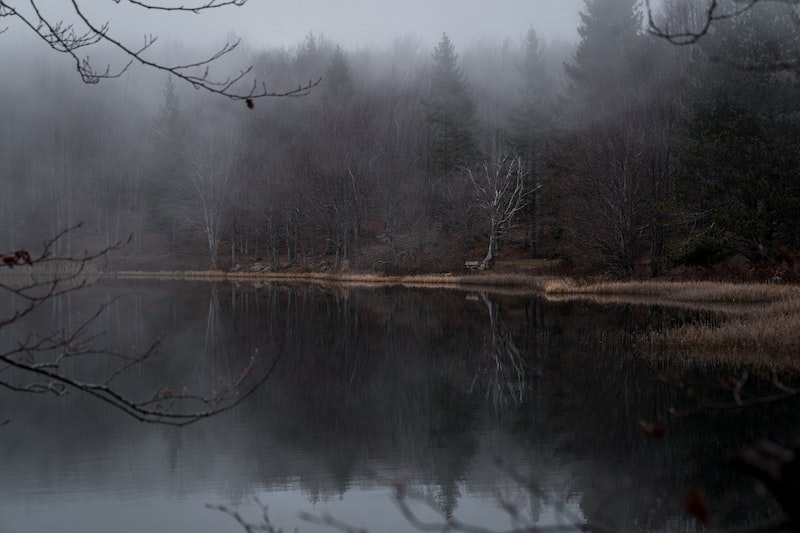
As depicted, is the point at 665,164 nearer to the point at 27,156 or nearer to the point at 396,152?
the point at 396,152

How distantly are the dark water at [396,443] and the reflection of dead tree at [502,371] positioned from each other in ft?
0.28

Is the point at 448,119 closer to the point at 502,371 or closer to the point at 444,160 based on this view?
the point at 444,160

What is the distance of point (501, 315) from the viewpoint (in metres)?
23.6

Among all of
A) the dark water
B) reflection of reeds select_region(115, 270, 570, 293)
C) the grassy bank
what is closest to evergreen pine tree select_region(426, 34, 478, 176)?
reflection of reeds select_region(115, 270, 570, 293)

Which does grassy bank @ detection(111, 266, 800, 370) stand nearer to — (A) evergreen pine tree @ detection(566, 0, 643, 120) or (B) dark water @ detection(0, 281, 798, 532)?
(B) dark water @ detection(0, 281, 798, 532)

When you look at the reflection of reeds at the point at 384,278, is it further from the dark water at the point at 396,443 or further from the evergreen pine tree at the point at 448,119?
the dark water at the point at 396,443

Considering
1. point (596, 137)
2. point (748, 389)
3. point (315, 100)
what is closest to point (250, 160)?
point (315, 100)

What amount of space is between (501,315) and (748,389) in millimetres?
11945

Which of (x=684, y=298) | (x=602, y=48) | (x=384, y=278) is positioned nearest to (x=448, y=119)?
(x=602, y=48)

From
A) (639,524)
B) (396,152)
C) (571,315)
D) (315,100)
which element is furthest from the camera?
(315,100)

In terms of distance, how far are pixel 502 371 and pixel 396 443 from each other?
552 cm

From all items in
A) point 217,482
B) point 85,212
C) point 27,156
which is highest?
point 27,156

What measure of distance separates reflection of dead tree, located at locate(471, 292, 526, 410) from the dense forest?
7.10 meters

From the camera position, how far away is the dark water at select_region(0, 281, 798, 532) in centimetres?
713
